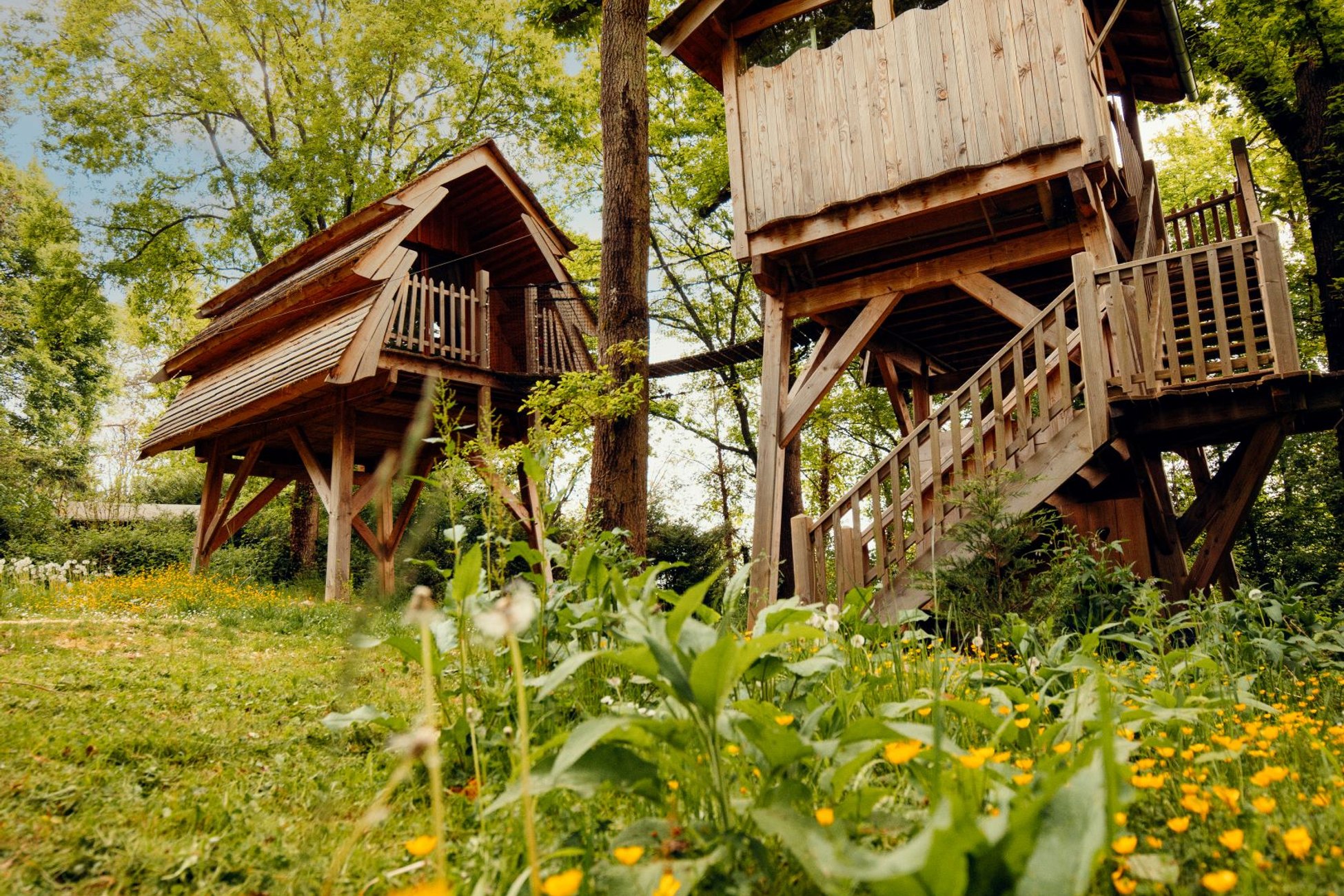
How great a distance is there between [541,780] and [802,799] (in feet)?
1.52

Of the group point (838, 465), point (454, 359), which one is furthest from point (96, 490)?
point (838, 465)

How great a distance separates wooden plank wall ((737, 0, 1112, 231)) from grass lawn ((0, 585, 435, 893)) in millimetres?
5914

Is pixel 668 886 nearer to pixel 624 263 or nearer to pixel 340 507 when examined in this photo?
pixel 624 263

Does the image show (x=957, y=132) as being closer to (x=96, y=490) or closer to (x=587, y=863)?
(x=587, y=863)

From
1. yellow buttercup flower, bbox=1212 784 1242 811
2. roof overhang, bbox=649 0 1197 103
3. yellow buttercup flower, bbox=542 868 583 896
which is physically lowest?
yellow buttercup flower, bbox=1212 784 1242 811

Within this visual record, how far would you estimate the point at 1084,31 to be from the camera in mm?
6660

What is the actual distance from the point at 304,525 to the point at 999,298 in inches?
578

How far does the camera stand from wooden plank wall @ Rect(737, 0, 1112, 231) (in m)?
6.60

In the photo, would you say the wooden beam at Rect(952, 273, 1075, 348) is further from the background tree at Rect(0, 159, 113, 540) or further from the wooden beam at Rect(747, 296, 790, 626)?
the background tree at Rect(0, 159, 113, 540)

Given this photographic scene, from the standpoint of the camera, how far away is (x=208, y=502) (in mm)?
13969

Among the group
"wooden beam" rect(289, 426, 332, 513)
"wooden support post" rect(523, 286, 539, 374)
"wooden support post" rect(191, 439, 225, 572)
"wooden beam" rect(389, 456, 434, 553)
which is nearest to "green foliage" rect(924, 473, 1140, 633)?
"wooden support post" rect(523, 286, 539, 374)

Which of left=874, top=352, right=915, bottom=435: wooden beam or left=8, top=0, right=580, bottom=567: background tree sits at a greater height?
left=8, top=0, right=580, bottom=567: background tree

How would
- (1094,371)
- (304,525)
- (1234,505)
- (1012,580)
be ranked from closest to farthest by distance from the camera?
(1012,580), (1094,371), (1234,505), (304,525)

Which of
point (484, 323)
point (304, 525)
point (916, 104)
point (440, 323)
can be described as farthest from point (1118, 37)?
point (304, 525)
